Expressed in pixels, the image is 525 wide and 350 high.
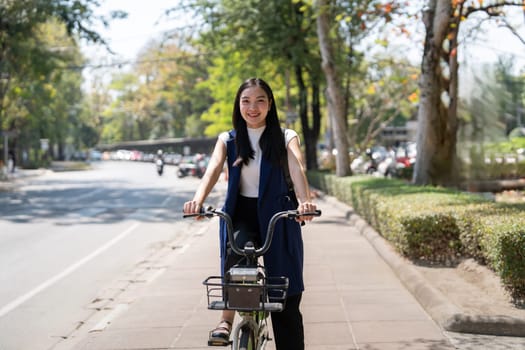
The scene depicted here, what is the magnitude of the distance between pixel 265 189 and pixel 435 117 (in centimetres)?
1257

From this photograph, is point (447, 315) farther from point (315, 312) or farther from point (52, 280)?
point (52, 280)

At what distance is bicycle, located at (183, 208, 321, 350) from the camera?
3.93 meters

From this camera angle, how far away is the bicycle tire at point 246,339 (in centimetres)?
414

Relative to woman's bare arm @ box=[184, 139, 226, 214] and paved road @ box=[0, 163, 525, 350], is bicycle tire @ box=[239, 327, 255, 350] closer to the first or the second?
woman's bare arm @ box=[184, 139, 226, 214]

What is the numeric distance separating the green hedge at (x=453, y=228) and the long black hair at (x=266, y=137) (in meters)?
2.90

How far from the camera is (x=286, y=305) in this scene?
4.55 m

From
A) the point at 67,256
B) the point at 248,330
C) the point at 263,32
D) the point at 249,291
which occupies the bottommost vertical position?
the point at 67,256

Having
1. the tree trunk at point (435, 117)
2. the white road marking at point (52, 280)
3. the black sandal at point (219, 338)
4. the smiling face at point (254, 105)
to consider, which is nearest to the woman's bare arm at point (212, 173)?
the smiling face at point (254, 105)

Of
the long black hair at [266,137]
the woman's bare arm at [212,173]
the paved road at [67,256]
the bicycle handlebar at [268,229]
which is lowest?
the paved road at [67,256]

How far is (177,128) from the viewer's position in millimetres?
110062

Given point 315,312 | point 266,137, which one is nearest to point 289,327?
point 266,137

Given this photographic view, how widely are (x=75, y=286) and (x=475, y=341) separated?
5.42m

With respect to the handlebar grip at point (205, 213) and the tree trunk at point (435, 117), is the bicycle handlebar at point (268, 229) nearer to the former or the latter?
the handlebar grip at point (205, 213)

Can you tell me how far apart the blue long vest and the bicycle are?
76 millimetres
